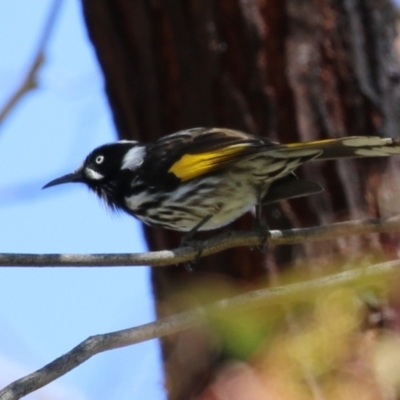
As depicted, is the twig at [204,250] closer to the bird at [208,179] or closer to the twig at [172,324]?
the twig at [172,324]

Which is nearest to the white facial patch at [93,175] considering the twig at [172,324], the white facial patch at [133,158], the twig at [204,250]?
the white facial patch at [133,158]

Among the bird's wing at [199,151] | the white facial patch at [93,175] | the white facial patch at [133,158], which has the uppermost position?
the bird's wing at [199,151]

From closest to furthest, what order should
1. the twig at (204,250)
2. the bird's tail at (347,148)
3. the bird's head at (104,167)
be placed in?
the twig at (204,250) → the bird's tail at (347,148) → the bird's head at (104,167)

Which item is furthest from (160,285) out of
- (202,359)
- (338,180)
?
(338,180)

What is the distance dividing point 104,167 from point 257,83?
806 millimetres

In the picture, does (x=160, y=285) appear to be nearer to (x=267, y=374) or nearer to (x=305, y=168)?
(x=305, y=168)

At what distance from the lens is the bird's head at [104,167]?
175 inches

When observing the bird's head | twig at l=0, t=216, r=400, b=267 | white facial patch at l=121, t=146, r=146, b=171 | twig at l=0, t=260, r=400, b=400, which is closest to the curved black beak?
the bird's head

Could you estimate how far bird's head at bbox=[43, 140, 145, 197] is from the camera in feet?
14.6

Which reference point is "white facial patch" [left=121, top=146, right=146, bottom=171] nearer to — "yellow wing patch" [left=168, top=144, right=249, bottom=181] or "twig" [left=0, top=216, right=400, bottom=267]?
"yellow wing patch" [left=168, top=144, right=249, bottom=181]

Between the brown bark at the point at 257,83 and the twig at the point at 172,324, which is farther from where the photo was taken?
the brown bark at the point at 257,83

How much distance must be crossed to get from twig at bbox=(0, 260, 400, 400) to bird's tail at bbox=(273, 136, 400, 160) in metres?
0.87

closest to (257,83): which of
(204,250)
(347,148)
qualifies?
(347,148)

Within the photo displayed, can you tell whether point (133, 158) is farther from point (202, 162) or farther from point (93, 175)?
point (202, 162)
